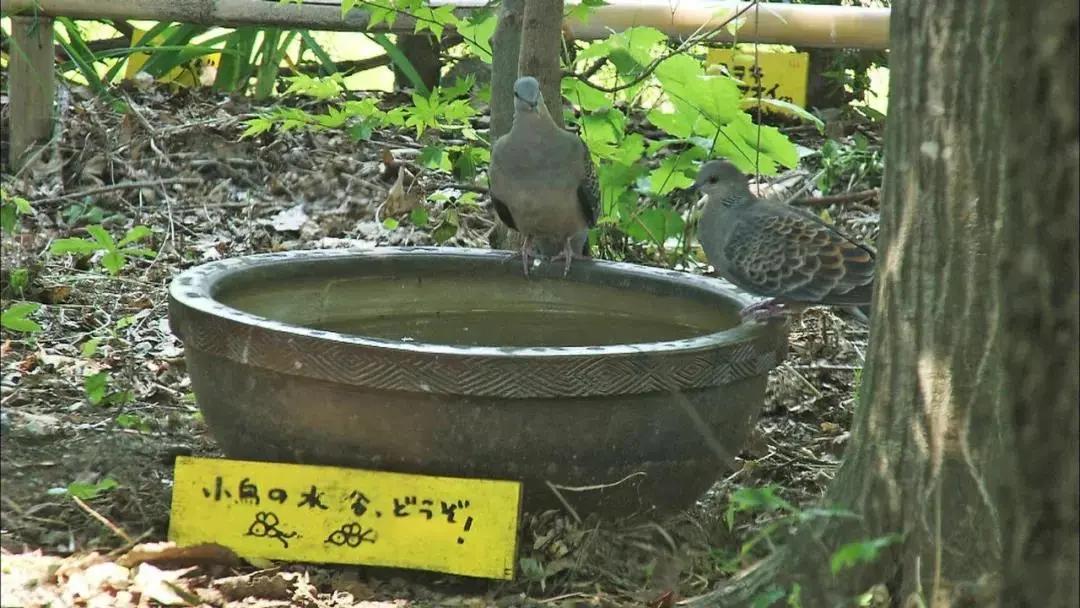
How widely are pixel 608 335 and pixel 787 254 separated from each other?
63cm

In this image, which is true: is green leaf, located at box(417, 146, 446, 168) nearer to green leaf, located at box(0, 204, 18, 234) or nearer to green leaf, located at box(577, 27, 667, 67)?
green leaf, located at box(577, 27, 667, 67)

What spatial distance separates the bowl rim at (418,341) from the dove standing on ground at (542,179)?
0.36 meters

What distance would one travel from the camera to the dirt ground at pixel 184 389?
9.55 feet

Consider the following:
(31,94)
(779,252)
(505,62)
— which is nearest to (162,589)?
(779,252)

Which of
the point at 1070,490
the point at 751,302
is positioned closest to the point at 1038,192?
the point at 1070,490

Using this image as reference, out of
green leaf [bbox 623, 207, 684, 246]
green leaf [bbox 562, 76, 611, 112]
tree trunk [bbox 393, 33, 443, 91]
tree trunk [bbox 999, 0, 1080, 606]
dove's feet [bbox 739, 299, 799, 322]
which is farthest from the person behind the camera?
tree trunk [bbox 393, 33, 443, 91]

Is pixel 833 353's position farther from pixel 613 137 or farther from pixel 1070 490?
pixel 1070 490

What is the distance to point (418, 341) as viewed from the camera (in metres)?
3.30

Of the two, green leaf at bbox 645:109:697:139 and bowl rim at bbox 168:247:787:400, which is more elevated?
green leaf at bbox 645:109:697:139

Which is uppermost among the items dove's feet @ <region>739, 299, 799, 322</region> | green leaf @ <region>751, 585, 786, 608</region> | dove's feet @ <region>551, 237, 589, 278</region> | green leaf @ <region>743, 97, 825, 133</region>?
green leaf @ <region>743, 97, 825, 133</region>

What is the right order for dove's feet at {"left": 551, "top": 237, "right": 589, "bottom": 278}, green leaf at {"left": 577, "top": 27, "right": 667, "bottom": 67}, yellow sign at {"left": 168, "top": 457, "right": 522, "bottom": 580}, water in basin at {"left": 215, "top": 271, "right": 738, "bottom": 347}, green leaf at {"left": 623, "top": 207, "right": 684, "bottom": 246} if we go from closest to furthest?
yellow sign at {"left": 168, "top": 457, "right": 522, "bottom": 580}, water in basin at {"left": 215, "top": 271, "right": 738, "bottom": 347}, dove's feet at {"left": 551, "top": 237, "right": 589, "bottom": 278}, green leaf at {"left": 577, "top": 27, "right": 667, "bottom": 67}, green leaf at {"left": 623, "top": 207, "right": 684, "bottom": 246}

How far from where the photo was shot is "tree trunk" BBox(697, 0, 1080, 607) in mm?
2307

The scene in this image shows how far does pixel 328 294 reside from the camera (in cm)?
368

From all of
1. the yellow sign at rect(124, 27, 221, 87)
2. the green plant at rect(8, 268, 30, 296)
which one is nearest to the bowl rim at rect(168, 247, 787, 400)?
the green plant at rect(8, 268, 30, 296)
